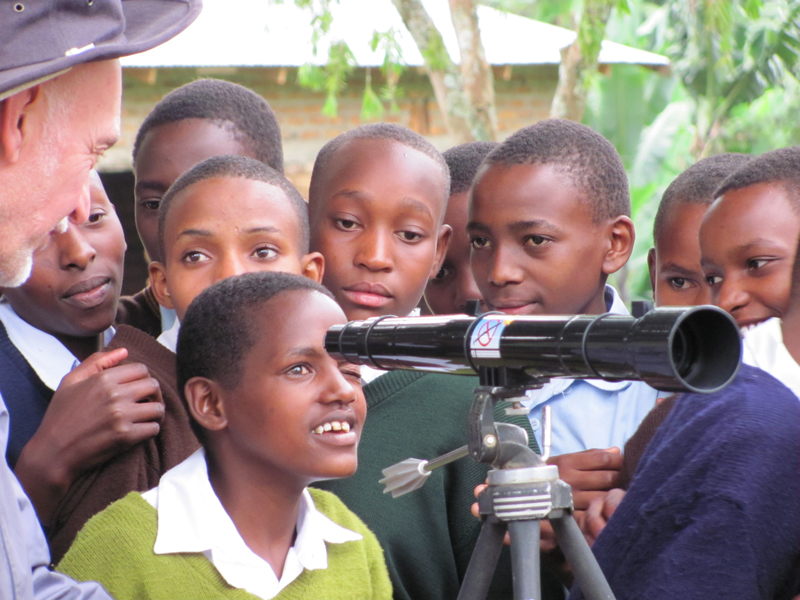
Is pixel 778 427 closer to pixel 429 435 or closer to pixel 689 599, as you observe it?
pixel 689 599

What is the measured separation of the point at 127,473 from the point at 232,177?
870mm

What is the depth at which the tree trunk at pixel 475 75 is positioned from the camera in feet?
24.2

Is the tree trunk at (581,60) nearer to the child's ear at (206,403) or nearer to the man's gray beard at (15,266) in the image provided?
the child's ear at (206,403)

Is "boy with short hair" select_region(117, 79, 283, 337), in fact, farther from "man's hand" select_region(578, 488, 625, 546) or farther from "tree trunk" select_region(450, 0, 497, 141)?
"tree trunk" select_region(450, 0, 497, 141)

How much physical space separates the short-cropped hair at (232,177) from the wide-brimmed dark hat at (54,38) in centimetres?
110

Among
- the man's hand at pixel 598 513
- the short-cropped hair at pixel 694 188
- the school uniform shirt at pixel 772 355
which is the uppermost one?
the school uniform shirt at pixel 772 355

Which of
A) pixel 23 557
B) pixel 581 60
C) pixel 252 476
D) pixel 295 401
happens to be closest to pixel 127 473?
pixel 252 476

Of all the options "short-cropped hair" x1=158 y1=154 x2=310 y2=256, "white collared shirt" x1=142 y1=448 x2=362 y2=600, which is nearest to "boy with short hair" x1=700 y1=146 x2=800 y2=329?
"short-cropped hair" x1=158 y1=154 x2=310 y2=256

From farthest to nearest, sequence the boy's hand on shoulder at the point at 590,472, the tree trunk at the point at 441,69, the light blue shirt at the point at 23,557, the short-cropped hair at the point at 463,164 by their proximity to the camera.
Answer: the tree trunk at the point at 441,69
the short-cropped hair at the point at 463,164
the boy's hand on shoulder at the point at 590,472
the light blue shirt at the point at 23,557

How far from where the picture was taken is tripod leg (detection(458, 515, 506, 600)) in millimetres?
1402

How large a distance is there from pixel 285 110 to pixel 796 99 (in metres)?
6.61

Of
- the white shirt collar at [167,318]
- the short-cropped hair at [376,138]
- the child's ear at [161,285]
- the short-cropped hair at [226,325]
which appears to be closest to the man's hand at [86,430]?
the short-cropped hair at [226,325]

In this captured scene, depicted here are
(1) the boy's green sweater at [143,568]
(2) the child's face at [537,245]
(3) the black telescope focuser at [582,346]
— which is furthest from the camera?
(2) the child's face at [537,245]

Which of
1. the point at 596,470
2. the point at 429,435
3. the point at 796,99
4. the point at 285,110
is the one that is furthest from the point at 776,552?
the point at 796,99
